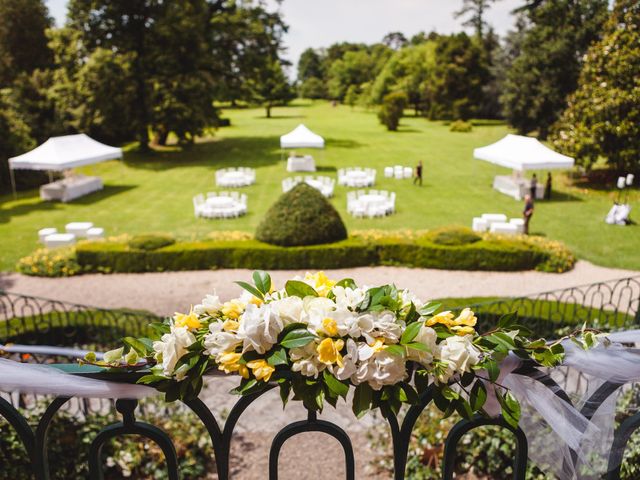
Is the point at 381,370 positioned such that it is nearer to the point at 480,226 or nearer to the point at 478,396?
the point at 478,396

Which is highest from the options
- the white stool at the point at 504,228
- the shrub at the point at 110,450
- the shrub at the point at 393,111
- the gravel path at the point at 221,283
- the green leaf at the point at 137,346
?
the shrub at the point at 393,111

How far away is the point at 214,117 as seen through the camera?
104ft

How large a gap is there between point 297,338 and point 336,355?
116mm

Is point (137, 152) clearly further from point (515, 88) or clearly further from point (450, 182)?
point (515, 88)

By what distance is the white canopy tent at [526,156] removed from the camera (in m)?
19.3

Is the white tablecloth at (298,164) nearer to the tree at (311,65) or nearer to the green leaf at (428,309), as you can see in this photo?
the green leaf at (428,309)

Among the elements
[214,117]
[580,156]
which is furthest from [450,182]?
[214,117]

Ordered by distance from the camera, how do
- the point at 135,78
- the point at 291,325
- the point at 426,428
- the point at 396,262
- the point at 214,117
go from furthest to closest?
1. the point at 214,117
2. the point at 135,78
3. the point at 396,262
4. the point at 426,428
5. the point at 291,325

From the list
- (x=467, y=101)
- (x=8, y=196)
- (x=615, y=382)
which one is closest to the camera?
(x=615, y=382)

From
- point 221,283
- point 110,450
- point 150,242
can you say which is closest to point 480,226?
point 221,283

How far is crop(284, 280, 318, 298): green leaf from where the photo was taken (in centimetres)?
161

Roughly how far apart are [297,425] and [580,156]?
25.0 metres

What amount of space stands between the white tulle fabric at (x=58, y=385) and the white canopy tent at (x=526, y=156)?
1951cm

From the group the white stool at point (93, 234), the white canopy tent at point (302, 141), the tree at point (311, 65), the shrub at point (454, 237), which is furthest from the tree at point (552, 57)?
the tree at point (311, 65)
